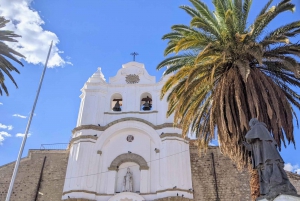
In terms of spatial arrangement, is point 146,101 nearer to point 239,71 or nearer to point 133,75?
point 133,75

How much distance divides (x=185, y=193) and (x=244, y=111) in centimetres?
759

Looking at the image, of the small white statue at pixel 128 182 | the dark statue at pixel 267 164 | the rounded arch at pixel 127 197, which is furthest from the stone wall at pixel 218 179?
the dark statue at pixel 267 164

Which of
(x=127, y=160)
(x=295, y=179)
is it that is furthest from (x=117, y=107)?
(x=295, y=179)

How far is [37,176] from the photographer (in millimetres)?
20875

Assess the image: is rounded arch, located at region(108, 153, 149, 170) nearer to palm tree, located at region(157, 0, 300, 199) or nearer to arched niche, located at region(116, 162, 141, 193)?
arched niche, located at region(116, 162, 141, 193)

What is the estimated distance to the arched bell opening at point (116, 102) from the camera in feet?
72.6

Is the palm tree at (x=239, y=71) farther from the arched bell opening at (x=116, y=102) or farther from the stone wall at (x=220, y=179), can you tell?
the arched bell opening at (x=116, y=102)

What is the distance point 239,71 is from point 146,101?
10507 mm

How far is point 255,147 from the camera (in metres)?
7.90

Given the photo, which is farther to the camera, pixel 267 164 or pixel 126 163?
pixel 126 163

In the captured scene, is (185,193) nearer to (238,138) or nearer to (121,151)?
(121,151)

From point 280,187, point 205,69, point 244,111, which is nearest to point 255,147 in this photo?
point 280,187

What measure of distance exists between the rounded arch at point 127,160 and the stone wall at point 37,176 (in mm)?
3827

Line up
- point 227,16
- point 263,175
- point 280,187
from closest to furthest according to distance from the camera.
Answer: point 280,187
point 263,175
point 227,16
